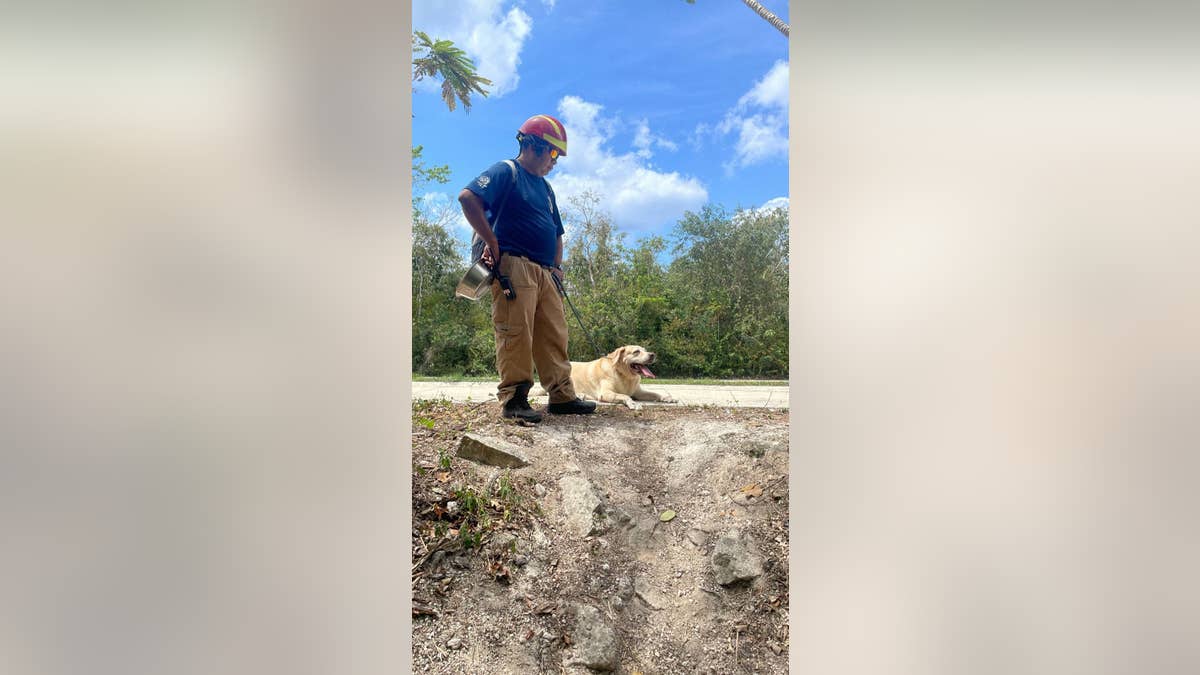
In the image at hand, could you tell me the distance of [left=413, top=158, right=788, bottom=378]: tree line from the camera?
3.00 meters

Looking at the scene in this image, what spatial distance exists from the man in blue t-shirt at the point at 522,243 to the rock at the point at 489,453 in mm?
225

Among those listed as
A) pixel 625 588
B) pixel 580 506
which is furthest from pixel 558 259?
pixel 625 588

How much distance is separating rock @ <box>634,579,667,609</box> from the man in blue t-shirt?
709mm

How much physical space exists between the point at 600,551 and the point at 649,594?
19 centimetres

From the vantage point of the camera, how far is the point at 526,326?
1.96m

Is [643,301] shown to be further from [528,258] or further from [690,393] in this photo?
[528,258]

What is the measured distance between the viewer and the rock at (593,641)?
4.59ft

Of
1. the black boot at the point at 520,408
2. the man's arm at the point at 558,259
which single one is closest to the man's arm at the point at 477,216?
the man's arm at the point at 558,259

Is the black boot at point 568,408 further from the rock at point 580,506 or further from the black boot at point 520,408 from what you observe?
the rock at point 580,506
